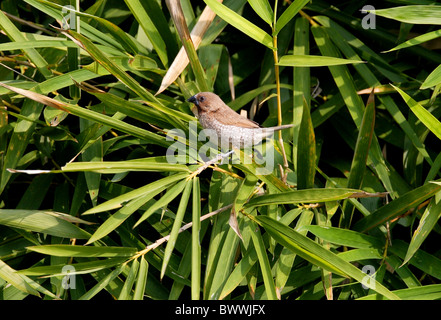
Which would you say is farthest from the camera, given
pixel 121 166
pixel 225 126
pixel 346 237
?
pixel 225 126

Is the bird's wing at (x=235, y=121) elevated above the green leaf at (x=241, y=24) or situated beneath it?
situated beneath

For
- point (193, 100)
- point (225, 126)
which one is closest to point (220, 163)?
point (225, 126)

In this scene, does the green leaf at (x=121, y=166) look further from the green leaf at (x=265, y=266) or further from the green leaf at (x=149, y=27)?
the green leaf at (x=149, y=27)

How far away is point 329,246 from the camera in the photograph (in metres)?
2.01

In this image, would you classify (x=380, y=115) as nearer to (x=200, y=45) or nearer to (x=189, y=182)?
(x=200, y=45)

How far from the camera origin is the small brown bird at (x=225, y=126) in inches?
80.9

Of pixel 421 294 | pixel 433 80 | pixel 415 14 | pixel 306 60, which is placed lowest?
pixel 421 294

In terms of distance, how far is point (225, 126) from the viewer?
6.75 feet

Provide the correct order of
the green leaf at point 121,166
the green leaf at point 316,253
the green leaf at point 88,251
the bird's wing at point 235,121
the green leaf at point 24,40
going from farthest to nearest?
the bird's wing at point 235,121
the green leaf at point 24,40
the green leaf at point 88,251
the green leaf at point 316,253
the green leaf at point 121,166

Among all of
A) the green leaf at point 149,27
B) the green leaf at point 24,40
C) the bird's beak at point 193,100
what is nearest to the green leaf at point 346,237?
the bird's beak at point 193,100

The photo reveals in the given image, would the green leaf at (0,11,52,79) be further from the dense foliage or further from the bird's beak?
the bird's beak

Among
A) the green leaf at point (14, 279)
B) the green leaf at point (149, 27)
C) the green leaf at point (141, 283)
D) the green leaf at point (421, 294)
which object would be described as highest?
the green leaf at point (149, 27)

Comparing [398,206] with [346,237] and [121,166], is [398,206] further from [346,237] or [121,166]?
[121,166]

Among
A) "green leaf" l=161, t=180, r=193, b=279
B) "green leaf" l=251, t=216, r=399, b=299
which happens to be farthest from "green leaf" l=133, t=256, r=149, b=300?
"green leaf" l=251, t=216, r=399, b=299
